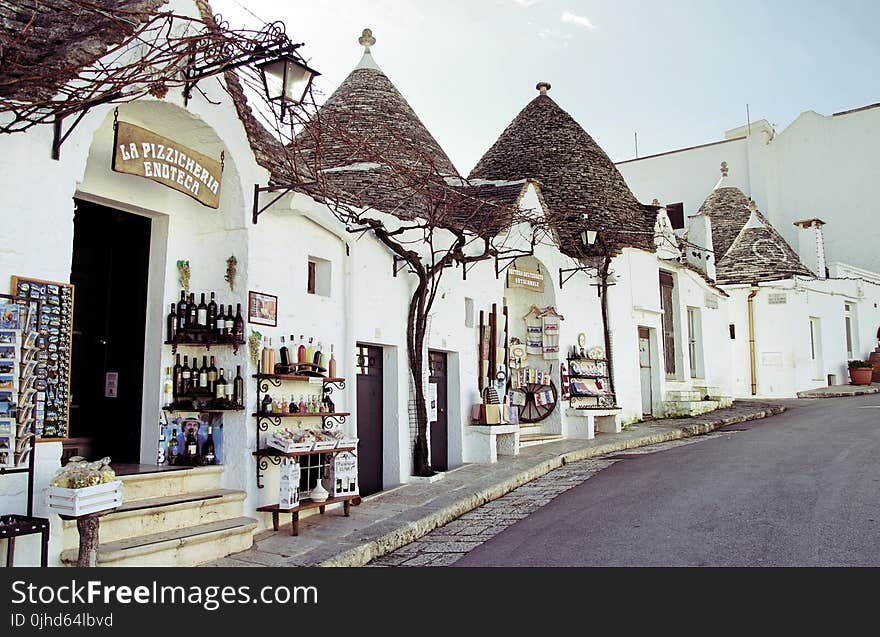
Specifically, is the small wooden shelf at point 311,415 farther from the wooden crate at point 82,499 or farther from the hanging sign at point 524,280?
the hanging sign at point 524,280

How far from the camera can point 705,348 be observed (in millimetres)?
20609

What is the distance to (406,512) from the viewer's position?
8414 millimetres

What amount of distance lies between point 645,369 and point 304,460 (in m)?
12.0

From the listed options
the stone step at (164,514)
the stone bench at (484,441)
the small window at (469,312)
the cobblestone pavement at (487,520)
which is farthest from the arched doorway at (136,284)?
the small window at (469,312)

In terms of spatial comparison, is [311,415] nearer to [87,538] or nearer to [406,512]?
[406,512]

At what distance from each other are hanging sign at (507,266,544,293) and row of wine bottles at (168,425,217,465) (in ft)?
26.8

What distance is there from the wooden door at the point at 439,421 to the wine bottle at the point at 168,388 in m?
4.74

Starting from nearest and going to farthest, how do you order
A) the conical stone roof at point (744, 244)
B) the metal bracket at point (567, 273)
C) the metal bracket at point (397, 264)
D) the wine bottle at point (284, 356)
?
the wine bottle at point (284, 356) < the metal bracket at point (397, 264) < the metal bracket at point (567, 273) < the conical stone roof at point (744, 244)

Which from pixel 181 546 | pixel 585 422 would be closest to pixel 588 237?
pixel 585 422

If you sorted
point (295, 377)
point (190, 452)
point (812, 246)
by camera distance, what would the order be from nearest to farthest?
point (190, 452)
point (295, 377)
point (812, 246)

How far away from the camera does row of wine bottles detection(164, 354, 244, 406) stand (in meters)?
7.65

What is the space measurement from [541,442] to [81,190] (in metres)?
9.84

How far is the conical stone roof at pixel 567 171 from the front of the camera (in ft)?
59.0
